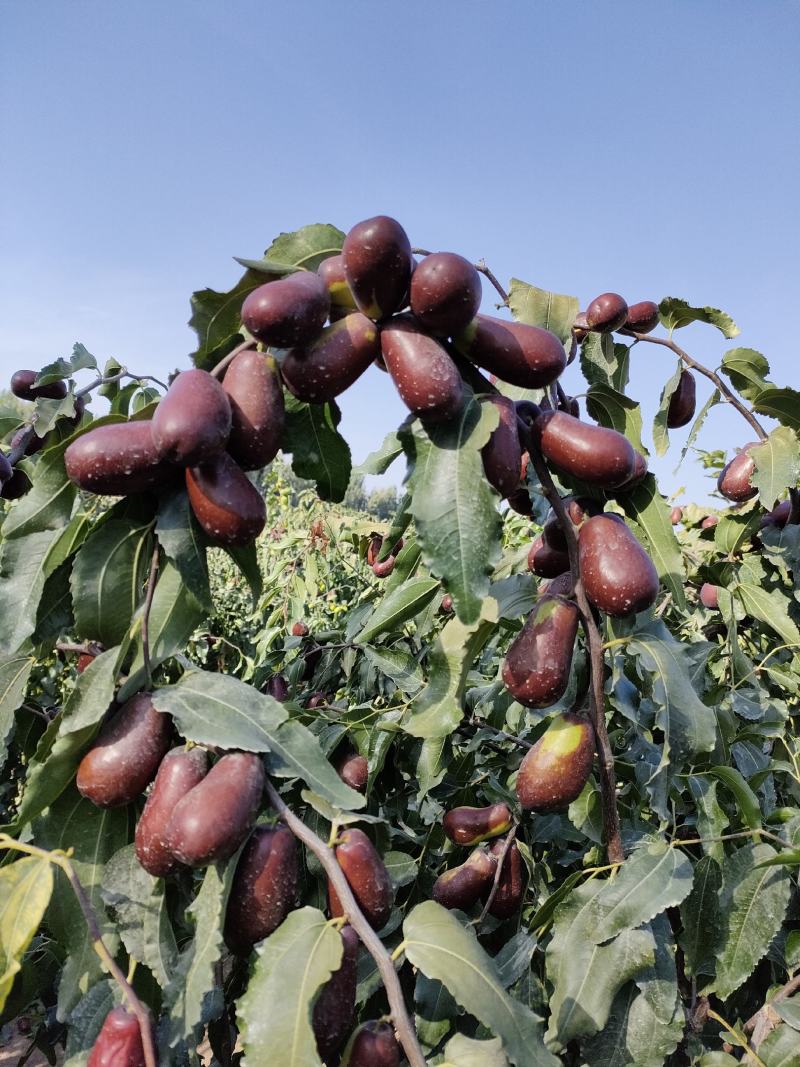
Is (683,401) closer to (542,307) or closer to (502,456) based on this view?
(542,307)

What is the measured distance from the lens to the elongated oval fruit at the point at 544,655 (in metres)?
1.10

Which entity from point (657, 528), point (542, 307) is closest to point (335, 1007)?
point (657, 528)

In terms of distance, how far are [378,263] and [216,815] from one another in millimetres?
666

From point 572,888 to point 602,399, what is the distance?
2.69ft

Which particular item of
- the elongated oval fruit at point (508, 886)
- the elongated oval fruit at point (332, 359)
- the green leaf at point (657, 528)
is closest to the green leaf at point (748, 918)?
the elongated oval fruit at point (508, 886)

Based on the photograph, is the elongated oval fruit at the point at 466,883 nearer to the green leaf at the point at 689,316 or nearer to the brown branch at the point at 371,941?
the brown branch at the point at 371,941

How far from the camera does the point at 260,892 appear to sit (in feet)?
3.00

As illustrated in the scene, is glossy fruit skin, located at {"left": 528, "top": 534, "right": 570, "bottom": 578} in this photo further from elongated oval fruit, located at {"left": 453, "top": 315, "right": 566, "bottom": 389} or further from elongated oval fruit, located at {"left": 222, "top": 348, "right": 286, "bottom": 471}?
elongated oval fruit, located at {"left": 222, "top": 348, "right": 286, "bottom": 471}

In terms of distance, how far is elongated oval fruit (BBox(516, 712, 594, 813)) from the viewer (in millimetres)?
1112

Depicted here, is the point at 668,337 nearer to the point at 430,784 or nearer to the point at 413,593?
the point at 413,593

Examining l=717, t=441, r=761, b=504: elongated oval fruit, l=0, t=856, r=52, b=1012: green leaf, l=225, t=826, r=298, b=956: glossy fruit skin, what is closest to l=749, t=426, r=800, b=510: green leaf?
l=717, t=441, r=761, b=504: elongated oval fruit

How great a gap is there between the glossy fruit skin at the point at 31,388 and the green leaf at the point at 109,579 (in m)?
1.01

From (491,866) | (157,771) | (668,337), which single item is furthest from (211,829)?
(668,337)

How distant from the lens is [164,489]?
1066 mm
